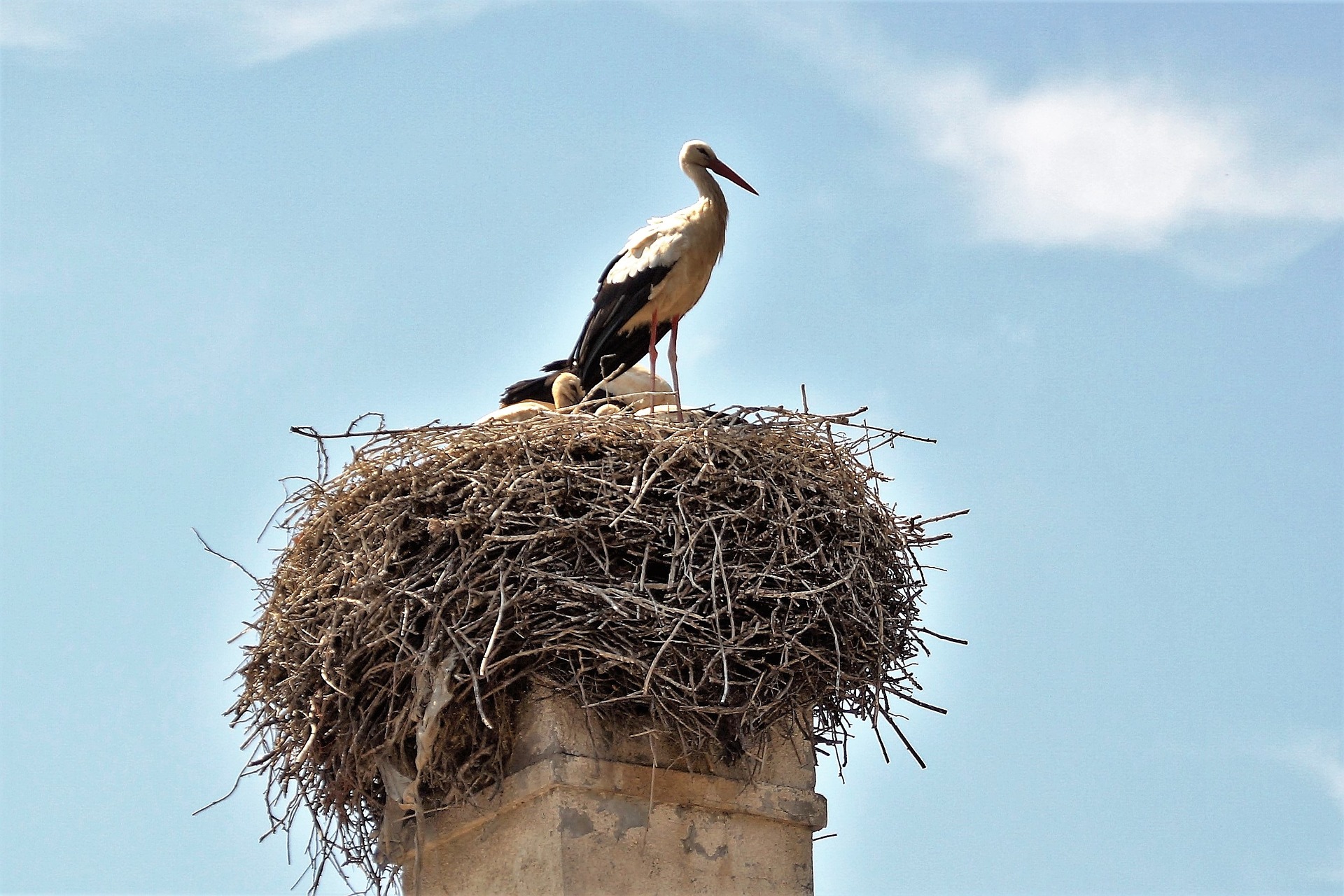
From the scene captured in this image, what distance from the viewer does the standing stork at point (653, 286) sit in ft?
25.2

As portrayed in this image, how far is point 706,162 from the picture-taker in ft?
26.5

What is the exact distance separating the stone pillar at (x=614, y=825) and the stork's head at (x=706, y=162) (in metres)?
2.86

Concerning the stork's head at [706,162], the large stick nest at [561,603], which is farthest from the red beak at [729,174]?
the large stick nest at [561,603]

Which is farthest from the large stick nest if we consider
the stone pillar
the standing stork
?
the standing stork

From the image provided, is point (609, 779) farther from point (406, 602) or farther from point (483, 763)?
point (406, 602)

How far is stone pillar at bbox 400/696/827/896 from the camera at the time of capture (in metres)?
5.72

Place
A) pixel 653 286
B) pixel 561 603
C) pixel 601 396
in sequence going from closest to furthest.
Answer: pixel 561 603, pixel 653 286, pixel 601 396

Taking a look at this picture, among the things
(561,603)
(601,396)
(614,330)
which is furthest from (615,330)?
(561,603)

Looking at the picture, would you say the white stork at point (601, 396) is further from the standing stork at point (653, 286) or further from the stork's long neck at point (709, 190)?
the stork's long neck at point (709, 190)

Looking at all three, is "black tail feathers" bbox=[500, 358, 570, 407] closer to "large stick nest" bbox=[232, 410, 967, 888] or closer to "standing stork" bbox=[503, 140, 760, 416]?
"standing stork" bbox=[503, 140, 760, 416]

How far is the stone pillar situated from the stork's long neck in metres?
2.55

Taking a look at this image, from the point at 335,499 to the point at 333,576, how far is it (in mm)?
362

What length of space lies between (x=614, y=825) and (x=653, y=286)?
105 inches

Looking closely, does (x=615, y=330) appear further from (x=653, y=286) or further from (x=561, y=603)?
(x=561, y=603)
